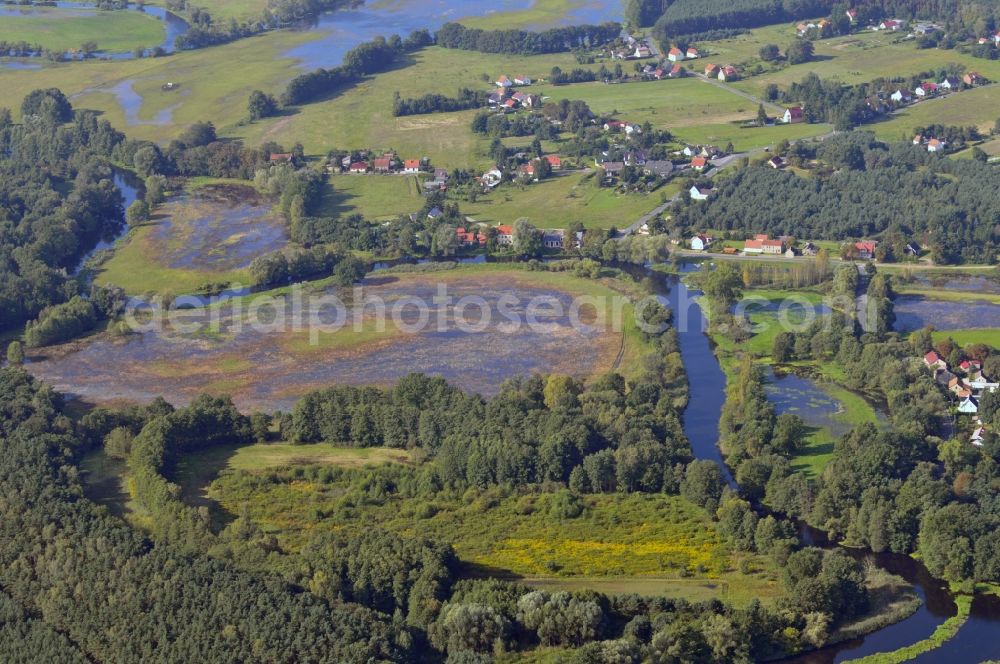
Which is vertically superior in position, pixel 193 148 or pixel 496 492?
pixel 193 148

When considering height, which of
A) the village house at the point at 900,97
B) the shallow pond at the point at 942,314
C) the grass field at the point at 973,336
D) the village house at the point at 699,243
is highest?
the village house at the point at 900,97

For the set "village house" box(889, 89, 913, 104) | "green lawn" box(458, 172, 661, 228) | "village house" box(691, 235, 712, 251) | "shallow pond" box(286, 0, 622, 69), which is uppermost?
"shallow pond" box(286, 0, 622, 69)

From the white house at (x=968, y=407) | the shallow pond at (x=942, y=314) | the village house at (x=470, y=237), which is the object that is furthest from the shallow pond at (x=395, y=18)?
the white house at (x=968, y=407)

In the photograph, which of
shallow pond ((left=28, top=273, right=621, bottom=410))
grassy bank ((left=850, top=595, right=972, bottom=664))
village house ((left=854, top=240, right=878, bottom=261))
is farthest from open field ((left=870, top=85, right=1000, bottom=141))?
grassy bank ((left=850, top=595, right=972, bottom=664))

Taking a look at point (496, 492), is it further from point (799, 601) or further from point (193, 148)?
point (193, 148)

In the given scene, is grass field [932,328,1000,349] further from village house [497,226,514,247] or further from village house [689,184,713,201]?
village house [497,226,514,247]

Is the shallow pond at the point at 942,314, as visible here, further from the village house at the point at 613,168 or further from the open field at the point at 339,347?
the village house at the point at 613,168

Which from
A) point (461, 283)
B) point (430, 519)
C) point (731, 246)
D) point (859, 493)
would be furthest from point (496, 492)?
point (731, 246)
